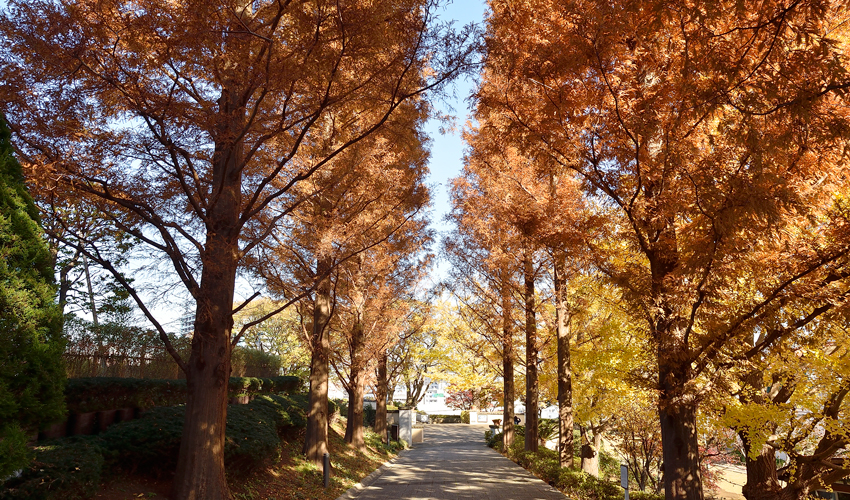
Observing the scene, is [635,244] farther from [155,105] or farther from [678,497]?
[155,105]

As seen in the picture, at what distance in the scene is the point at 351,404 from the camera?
18.3m

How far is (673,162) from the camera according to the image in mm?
6660

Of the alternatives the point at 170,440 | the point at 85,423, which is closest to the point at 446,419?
the point at 170,440

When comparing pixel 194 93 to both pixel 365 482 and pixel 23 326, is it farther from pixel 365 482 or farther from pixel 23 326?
pixel 365 482

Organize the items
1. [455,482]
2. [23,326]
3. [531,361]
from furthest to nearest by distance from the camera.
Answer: [531,361] → [455,482] → [23,326]

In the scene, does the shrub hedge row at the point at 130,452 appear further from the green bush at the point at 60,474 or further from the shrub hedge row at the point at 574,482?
the shrub hedge row at the point at 574,482

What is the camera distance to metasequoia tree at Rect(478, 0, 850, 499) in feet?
19.7

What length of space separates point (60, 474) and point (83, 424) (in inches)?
88.3

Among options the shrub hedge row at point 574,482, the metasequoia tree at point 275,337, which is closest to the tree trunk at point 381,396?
the shrub hedge row at point 574,482

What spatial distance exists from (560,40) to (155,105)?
5.29m

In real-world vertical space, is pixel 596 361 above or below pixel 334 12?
below

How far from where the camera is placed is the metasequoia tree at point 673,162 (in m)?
6.02

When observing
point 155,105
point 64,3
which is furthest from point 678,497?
point 64,3

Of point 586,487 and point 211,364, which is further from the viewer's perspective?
point 586,487
